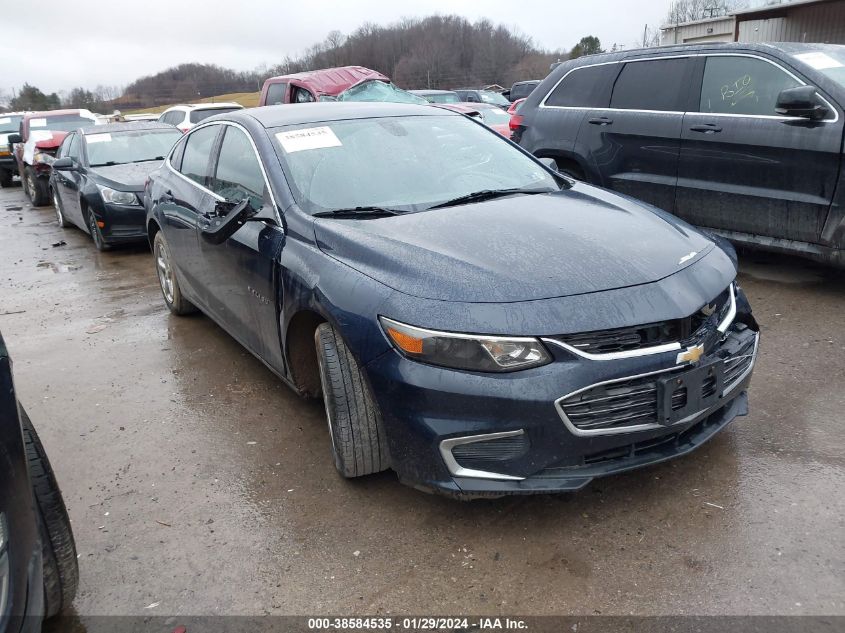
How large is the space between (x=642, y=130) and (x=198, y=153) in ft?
11.8

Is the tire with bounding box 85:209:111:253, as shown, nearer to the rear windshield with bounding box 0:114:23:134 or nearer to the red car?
the red car

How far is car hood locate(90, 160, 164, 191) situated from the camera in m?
8.43

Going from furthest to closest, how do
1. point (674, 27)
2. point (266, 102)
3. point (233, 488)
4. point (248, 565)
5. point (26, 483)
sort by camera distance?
1. point (674, 27)
2. point (266, 102)
3. point (233, 488)
4. point (248, 565)
5. point (26, 483)

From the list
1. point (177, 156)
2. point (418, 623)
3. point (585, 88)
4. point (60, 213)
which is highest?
point (585, 88)

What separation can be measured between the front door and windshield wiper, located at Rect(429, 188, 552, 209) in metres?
0.83

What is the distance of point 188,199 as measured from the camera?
4.71 meters

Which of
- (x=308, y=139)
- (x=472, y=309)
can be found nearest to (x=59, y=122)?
(x=308, y=139)

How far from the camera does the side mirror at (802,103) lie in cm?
478

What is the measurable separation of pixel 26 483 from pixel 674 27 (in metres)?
30.6

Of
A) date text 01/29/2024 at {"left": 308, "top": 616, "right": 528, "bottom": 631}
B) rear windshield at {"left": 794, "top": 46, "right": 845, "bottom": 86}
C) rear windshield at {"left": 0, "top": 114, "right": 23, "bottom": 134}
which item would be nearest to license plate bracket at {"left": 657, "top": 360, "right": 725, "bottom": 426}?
date text 01/29/2024 at {"left": 308, "top": 616, "right": 528, "bottom": 631}

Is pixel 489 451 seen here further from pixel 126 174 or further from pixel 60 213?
pixel 60 213

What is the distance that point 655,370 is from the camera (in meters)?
2.54

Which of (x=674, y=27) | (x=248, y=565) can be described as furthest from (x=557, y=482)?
(x=674, y=27)

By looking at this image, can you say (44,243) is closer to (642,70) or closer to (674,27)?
(642,70)
